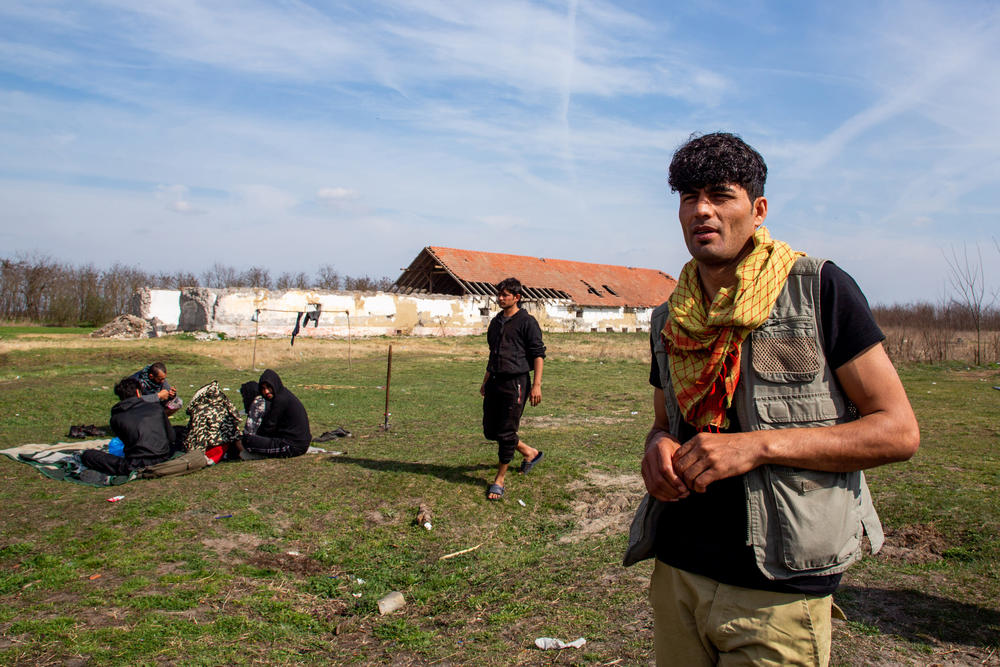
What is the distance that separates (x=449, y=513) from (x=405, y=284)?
34751 mm

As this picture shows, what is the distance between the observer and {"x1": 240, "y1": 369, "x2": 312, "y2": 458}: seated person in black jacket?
23.0ft

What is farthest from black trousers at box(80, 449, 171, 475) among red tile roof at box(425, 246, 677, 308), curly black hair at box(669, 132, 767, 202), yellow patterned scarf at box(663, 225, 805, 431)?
red tile roof at box(425, 246, 677, 308)

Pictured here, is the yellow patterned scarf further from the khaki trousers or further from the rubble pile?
the rubble pile

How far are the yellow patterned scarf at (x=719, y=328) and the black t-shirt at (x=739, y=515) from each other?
0.07 metres

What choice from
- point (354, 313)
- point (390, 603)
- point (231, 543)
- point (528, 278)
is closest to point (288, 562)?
point (231, 543)

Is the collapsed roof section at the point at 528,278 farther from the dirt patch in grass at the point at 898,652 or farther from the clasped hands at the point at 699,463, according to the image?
the clasped hands at the point at 699,463

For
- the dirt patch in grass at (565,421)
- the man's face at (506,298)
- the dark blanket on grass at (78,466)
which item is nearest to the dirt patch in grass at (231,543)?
the dark blanket on grass at (78,466)

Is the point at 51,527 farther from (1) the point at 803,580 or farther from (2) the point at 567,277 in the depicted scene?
(2) the point at 567,277

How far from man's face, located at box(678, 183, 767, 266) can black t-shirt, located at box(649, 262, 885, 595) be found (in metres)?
0.22

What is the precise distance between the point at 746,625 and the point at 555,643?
216 cm

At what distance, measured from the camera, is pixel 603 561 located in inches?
179

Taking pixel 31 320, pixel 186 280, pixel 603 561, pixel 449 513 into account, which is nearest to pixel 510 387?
pixel 449 513

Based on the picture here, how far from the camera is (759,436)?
1.52m

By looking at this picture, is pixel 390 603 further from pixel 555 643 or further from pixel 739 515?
pixel 739 515
